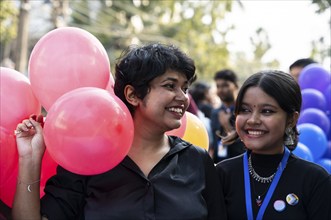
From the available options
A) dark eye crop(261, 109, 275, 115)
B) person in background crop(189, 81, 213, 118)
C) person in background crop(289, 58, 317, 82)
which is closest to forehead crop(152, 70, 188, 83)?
dark eye crop(261, 109, 275, 115)

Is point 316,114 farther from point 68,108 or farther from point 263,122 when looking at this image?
point 68,108

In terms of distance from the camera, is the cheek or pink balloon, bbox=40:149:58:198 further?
the cheek

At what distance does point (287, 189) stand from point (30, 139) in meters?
1.27

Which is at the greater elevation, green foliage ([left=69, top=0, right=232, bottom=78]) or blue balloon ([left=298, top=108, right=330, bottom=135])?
blue balloon ([left=298, top=108, right=330, bottom=135])

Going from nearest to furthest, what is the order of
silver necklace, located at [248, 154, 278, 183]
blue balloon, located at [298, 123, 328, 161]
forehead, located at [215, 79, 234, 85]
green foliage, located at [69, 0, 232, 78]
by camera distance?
silver necklace, located at [248, 154, 278, 183]
blue balloon, located at [298, 123, 328, 161]
forehead, located at [215, 79, 234, 85]
green foliage, located at [69, 0, 232, 78]

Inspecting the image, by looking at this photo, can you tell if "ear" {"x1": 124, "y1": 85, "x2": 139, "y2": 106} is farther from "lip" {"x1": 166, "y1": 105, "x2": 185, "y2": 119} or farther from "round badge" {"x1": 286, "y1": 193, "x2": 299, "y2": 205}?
"round badge" {"x1": 286, "y1": 193, "x2": 299, "y2": 205}

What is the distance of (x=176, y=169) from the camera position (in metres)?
2.22

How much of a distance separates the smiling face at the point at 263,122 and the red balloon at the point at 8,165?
1167 mm

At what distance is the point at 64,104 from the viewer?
1947 mm

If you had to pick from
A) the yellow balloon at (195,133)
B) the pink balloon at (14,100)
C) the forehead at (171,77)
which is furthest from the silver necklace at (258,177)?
the pink balloon at (14,100)

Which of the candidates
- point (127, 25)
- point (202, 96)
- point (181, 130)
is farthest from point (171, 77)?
point (127, 25)

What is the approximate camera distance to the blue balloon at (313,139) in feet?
15.5

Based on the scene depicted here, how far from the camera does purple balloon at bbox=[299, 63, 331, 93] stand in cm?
555

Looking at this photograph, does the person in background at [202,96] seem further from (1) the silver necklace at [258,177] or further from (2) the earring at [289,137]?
(1) the silver necklace at [258,177]
